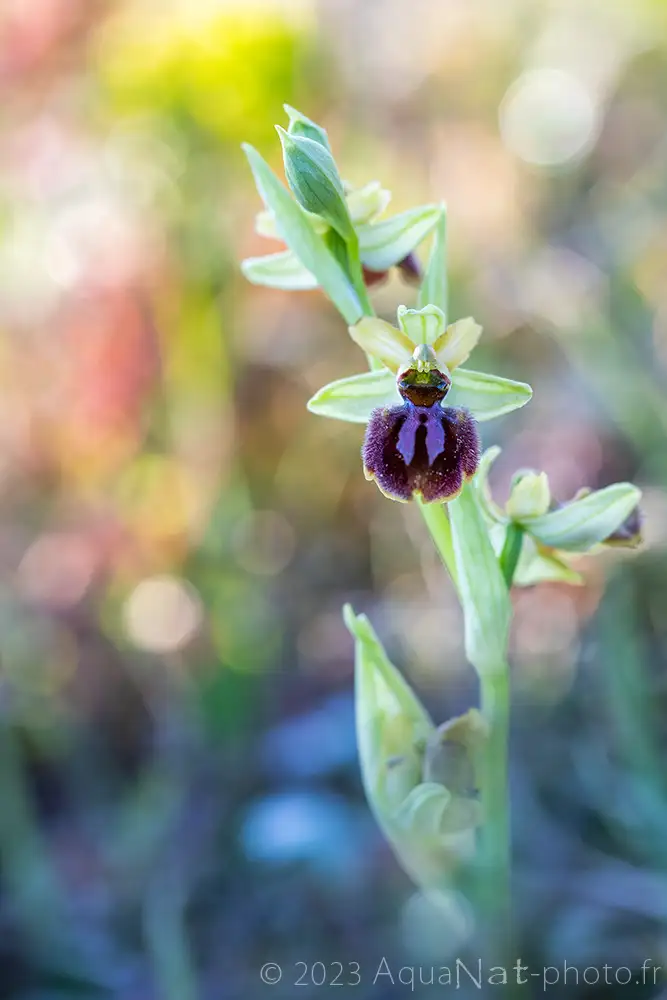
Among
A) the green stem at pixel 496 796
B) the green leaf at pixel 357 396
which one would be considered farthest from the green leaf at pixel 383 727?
the green leaf at pixel 357 396

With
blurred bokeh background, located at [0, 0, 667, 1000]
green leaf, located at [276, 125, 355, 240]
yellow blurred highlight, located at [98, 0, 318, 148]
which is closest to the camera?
green leaf, located at [276, 125, 355, 240]

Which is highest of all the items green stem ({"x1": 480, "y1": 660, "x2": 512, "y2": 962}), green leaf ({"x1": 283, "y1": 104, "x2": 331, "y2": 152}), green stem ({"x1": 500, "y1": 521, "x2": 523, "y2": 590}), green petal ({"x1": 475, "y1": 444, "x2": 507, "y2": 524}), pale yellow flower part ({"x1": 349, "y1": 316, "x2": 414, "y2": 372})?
green leaf ({"x1": 283, "y1": 104, "x2": 331, "y2": 152})

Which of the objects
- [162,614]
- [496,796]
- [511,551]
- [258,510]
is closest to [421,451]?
[511,551]

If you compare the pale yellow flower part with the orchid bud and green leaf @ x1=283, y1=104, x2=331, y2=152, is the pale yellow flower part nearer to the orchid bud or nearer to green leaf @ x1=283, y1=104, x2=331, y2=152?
green leaf @ x1=283, y1=104, x2=331, y2=152

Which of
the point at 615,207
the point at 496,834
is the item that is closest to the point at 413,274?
the point at 496,834

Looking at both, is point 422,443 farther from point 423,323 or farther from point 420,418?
point 423,323

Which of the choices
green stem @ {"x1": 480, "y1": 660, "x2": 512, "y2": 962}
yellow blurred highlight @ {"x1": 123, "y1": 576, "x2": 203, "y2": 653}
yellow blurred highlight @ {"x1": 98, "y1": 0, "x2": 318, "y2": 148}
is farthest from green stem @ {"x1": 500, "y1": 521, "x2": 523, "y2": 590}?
yellow blurred highlight @ {"x1": 98, "y1": 0, "x2": 318, "y2": 148}
